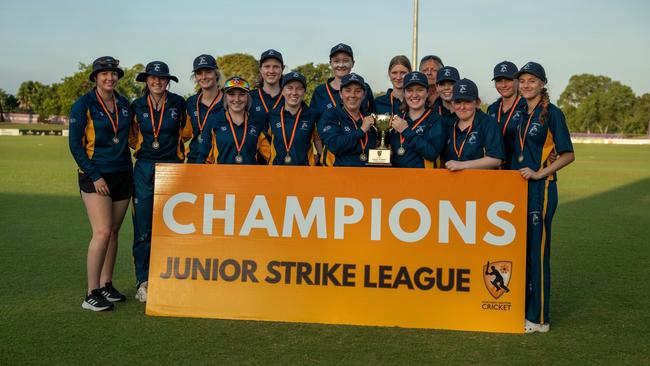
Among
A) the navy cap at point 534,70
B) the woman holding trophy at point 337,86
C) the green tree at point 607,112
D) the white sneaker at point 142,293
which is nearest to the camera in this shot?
the navy cap at point 534,70

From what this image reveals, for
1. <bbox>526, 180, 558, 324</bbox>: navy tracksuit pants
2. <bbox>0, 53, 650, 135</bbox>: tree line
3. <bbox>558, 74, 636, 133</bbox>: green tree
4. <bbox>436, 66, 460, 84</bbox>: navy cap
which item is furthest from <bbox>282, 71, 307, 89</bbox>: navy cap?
<bbox>558, 74, 636, 133</bbox>: green tree

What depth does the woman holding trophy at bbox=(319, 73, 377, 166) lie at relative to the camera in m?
5.48

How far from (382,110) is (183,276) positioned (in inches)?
90.9

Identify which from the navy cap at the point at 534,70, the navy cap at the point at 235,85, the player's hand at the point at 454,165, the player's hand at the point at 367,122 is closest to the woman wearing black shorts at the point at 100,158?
the navy cap at the point at 235,85

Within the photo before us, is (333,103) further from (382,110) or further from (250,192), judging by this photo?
(250,192)

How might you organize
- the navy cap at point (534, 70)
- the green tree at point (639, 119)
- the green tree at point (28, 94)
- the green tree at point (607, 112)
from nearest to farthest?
the navy cap at point (534, 70), the green tree at point (639, 119), the green tree at point (607, 112), the green tree at point (28, 94)

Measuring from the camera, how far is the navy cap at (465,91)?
514 cm

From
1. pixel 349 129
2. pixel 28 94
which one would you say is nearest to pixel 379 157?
pixel 349 129

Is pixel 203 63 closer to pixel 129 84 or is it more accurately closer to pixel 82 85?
pixel 129 84

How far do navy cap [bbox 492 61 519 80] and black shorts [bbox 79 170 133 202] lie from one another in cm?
316

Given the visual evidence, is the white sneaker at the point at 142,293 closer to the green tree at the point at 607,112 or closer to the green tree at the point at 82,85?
the green tree at the point at 82,85

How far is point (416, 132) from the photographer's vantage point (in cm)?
536

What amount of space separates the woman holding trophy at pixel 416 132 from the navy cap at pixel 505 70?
1.83ft

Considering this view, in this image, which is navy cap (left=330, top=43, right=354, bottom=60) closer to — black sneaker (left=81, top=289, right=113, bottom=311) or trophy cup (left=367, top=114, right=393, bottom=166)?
trophy cup (left=367, top=114, right=393, bottom=166)
